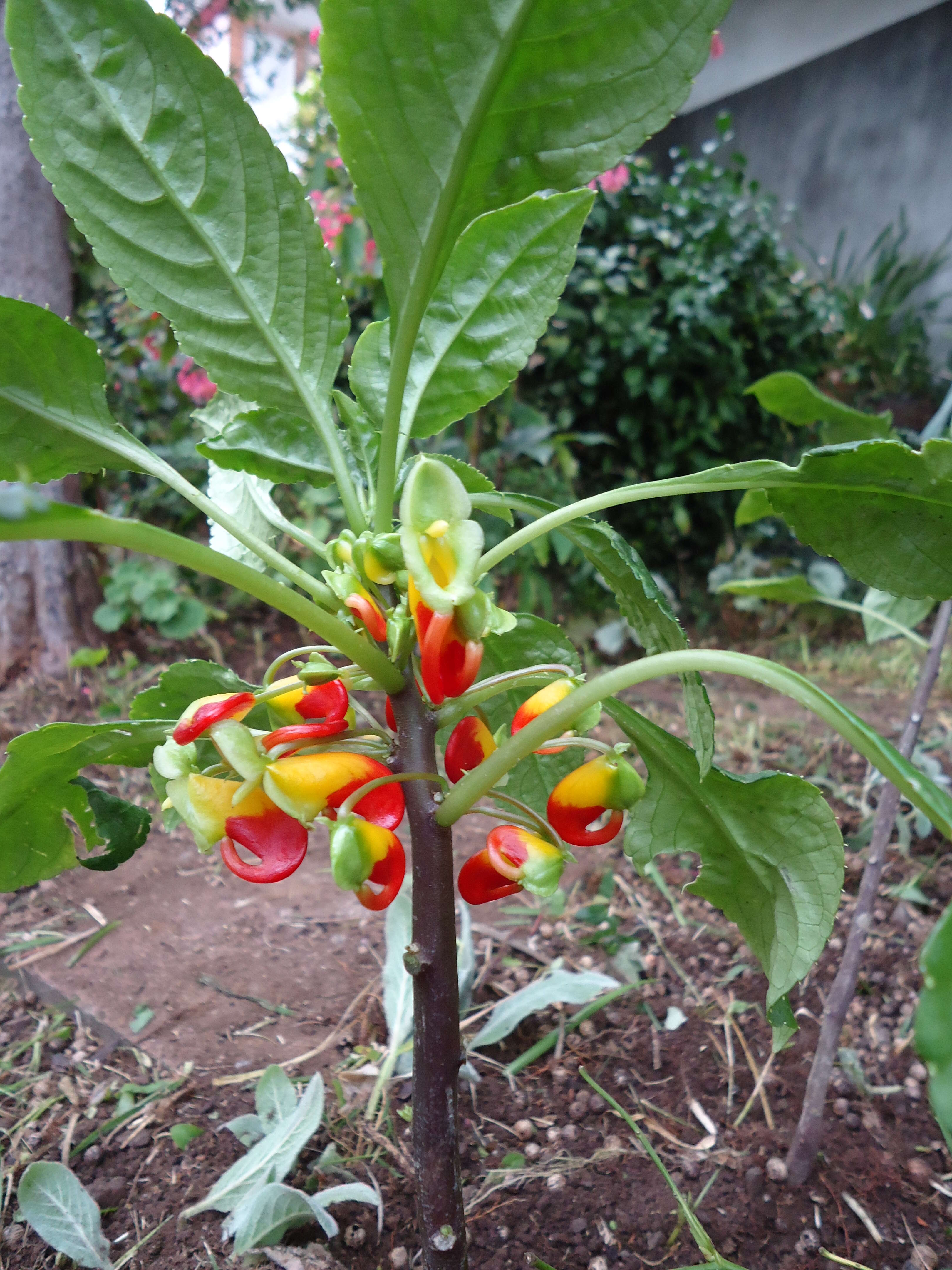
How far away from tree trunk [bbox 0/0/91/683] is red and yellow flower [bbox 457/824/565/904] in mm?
1574

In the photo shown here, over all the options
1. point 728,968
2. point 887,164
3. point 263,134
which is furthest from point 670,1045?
point 887,164

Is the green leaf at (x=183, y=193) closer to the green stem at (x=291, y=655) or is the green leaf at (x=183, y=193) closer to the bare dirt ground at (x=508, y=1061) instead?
the green stem at (x=291, y=655)

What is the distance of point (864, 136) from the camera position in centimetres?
341

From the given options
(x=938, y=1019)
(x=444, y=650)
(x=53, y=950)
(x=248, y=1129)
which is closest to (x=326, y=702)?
(x=444, y=650)

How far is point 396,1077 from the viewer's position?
77cm

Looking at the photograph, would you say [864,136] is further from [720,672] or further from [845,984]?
[720,672]

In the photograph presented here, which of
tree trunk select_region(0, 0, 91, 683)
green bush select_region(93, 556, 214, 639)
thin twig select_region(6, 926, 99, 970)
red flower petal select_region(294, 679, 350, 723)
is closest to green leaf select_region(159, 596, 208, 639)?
green bush select_region(93, 556, 214, 639)

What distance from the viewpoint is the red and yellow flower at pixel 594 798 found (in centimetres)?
42

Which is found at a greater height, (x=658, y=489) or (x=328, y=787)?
(x=658, y=489)

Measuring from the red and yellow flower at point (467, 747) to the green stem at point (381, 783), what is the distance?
1.2 inches

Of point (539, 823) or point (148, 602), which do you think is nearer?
point (539, 823)

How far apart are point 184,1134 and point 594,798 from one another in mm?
541

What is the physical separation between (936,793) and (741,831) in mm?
209

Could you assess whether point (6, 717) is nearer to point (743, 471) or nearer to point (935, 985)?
point (743, 471)
